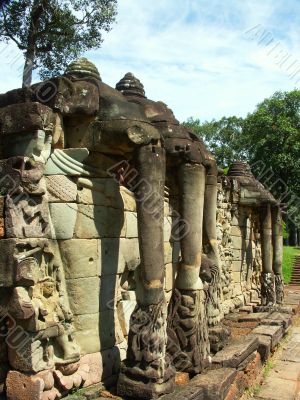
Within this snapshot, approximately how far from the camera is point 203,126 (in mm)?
44125

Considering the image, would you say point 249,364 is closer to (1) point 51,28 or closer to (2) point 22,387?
(2) point 22,387

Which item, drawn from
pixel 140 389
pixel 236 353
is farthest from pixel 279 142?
pixel 140 389

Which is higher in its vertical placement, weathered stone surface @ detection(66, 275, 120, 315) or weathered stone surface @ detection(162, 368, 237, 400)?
weathered stone surface @ detection(66, 275, 120, 315)

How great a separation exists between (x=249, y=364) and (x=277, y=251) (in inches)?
254

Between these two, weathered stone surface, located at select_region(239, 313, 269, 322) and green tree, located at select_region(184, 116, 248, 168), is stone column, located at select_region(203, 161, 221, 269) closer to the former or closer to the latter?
weathered stone surface, located at select_region(239, 313, 269, 322)

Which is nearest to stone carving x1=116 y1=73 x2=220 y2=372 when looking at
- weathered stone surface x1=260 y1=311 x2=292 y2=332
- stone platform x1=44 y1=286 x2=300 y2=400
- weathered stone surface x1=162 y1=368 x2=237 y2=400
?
weathered stone surface x1=162 y1=368 x2=237 y2=400

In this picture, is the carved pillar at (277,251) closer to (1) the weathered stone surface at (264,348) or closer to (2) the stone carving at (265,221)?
(2) the stone carving at (265,221)

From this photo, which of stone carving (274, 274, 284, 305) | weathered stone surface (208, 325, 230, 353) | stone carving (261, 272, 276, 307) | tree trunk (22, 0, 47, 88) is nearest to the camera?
weathered stone surface (208, 325, 230, 353)

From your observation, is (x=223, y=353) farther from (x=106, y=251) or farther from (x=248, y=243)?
(x=248, y=243)

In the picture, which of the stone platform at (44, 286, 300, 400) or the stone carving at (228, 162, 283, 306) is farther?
the stone carving at (228, 162, 283, 306)

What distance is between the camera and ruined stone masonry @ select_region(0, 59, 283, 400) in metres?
3.48

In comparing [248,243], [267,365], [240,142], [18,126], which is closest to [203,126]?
[240,142]

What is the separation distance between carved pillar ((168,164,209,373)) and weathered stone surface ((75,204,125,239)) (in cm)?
89

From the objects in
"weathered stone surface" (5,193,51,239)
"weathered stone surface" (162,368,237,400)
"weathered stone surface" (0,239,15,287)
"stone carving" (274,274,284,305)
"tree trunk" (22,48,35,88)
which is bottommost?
"weathered stone surface" (162,368,237,400)
